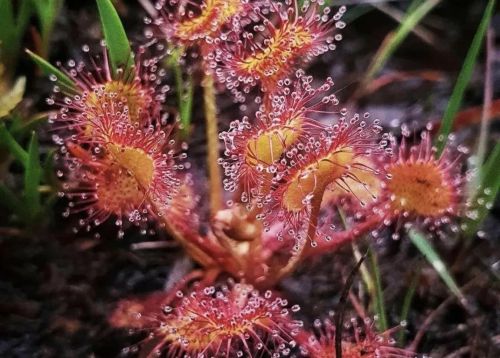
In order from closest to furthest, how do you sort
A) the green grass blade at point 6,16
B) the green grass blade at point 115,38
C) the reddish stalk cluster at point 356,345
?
the reddish stalk cluster at point 356,345
the green grass blade at point 115,38
the green grass blade at point 6,16

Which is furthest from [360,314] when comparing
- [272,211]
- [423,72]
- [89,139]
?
[423,72]

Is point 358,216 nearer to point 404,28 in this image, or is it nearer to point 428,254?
point 428,254

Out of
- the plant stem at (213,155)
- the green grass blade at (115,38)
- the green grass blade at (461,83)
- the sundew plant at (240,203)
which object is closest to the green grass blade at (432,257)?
the sundew plant at (240,203)

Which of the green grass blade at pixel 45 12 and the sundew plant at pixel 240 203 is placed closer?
the sundew plant at pixel 240 203

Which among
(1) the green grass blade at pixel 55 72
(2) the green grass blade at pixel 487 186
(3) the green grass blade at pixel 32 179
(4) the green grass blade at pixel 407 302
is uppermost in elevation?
(1) the green grass blade at pixel 55 72

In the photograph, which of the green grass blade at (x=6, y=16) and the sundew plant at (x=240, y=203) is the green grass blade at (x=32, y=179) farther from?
the green grass blade at (x=6, y=16)

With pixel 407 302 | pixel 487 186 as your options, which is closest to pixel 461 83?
pixel 487 186
